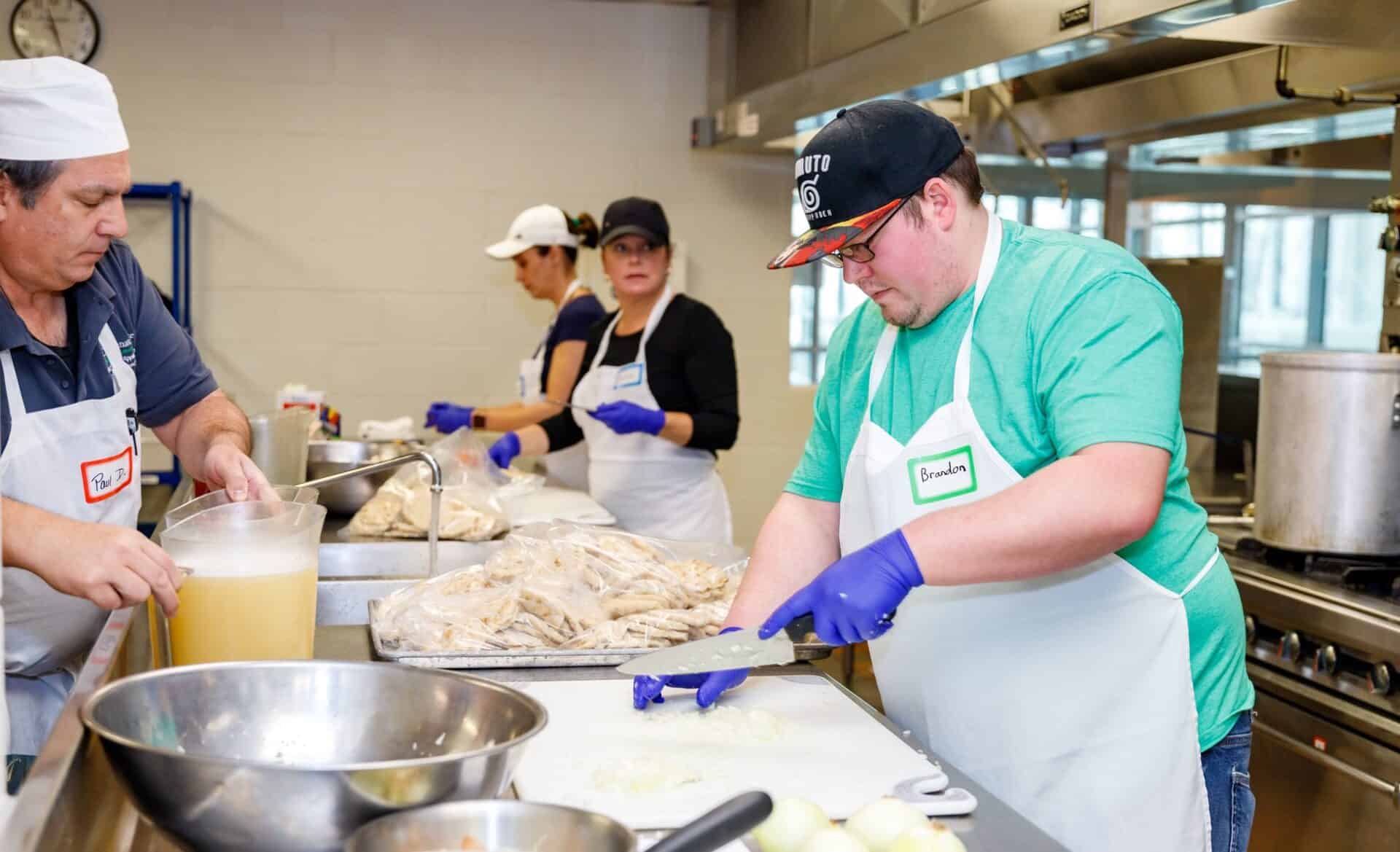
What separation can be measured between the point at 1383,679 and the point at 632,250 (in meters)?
2.17

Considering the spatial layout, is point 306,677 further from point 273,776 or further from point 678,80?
point 678,80

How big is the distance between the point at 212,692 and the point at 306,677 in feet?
0.25

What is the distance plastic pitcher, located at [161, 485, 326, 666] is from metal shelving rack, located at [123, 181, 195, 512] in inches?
146

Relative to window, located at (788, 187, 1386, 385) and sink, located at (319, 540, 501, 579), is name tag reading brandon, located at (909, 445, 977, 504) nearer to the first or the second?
sink, located at (319, 540, 501, 579)

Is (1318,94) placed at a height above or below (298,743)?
above

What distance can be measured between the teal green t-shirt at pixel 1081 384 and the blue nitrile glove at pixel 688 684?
1.31 ft

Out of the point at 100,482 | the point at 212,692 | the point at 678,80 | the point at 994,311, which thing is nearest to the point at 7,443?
the point at 100,482

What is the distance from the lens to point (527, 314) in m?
5.47

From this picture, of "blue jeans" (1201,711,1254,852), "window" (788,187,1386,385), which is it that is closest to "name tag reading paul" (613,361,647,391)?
"window" (788,187,1386,385)

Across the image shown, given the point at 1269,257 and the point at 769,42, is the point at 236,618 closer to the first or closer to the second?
the point at 769,42

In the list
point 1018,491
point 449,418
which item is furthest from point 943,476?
point 449,418

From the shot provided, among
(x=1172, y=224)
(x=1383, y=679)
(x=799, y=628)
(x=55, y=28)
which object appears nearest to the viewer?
(x=799, y=628)

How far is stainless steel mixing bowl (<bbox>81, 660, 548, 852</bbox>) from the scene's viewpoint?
0.90 meters

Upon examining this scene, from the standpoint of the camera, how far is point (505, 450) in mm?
3744
